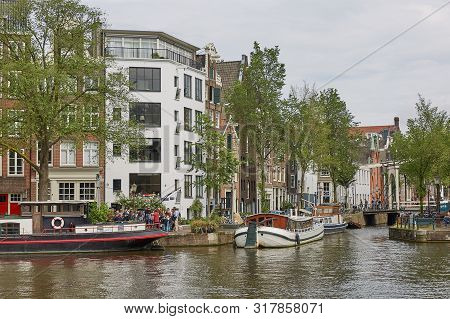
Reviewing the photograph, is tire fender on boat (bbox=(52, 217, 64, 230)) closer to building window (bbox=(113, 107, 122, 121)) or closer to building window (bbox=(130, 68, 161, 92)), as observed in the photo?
building window (bbox=(113, 107, 122, 121))

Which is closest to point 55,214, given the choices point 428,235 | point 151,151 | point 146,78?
point 151,151

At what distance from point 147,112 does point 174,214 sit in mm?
15911

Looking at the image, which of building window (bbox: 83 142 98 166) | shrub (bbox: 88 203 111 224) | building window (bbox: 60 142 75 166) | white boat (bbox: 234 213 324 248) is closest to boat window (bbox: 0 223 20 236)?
shrub (bbox: 88 203 111 224)

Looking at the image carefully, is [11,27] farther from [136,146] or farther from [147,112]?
[147,112]

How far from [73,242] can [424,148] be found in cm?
3650

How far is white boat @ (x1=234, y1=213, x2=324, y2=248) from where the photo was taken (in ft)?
176

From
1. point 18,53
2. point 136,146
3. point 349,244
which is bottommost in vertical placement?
point 349,244

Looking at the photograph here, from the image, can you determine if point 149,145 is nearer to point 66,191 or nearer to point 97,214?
point 66,191

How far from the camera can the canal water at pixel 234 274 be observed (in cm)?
3108

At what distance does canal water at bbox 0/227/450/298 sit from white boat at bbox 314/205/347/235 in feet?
84.6

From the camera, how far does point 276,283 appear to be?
1329 inches

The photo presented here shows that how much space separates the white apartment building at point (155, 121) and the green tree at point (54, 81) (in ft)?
51.1

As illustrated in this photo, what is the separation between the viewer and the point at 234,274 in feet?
122
